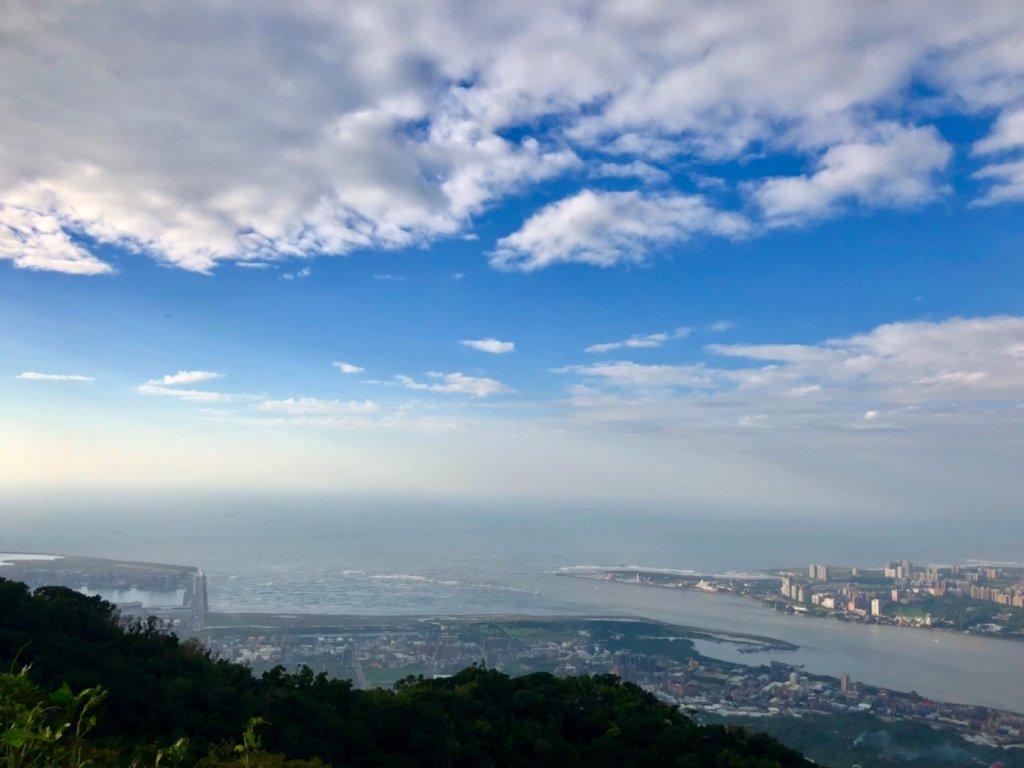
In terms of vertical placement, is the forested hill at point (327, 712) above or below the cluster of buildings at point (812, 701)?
above

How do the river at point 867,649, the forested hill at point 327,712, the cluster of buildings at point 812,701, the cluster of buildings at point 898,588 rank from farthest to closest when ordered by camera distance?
the cluster of buildings at point 898,588 < the river at point 867,649 < the cluster of buildings at point 812,701 < the forested hill at point 327,712

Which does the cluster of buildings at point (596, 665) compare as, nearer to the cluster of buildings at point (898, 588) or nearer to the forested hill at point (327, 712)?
the forested hill at point (327, 712)

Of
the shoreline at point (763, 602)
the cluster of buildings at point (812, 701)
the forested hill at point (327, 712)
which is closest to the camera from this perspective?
the forested hill at point (327, 712)

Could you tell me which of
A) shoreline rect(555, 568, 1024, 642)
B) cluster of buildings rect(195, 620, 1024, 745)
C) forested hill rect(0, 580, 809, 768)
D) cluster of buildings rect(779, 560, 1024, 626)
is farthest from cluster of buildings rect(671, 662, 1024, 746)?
cluster of buildings rect(779, 560, 1024, 626)

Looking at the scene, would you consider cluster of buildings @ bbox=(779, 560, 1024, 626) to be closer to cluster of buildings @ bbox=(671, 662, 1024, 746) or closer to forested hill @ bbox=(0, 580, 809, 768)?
cluster of buildings @ bbox=(671, 662, 1024, 746)

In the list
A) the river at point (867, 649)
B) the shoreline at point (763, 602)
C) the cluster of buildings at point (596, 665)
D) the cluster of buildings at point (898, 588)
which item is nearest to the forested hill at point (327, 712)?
the cluster of buildings at point (596, 665)

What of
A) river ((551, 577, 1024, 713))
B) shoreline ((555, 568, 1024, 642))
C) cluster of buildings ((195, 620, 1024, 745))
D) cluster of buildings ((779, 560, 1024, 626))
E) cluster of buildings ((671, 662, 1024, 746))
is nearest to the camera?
cluster of buildings ((671, 662, 1024, 746))

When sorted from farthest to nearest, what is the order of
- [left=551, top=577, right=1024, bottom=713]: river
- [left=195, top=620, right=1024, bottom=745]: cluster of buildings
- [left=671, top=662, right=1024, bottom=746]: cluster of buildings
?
1. [left=551, top=577, right=1024, bottom=713]: river
2. [left=195, top=620, right=1024, bottom=745]: cluster of buildings
3. [left=671, top=662, right=1024, bottom=746]: cluster of buildings

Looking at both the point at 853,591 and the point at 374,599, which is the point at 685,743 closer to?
the point at 374,599

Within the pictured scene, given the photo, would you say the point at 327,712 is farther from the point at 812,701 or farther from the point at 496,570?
the point at 496,570
